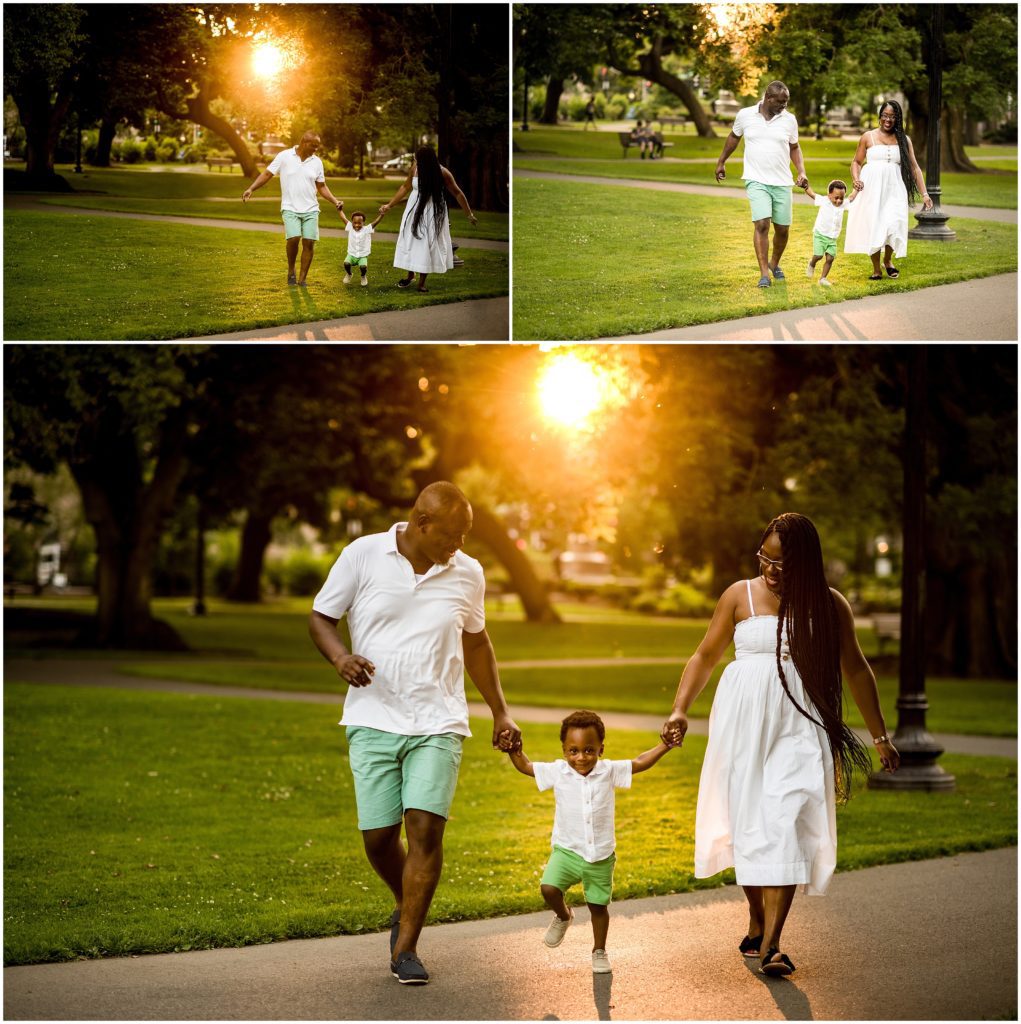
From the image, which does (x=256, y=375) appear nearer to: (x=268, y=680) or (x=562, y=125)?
(x=268, y=680)

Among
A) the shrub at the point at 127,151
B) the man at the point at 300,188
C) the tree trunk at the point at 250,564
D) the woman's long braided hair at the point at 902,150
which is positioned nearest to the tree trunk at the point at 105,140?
the shrub at the point at 127,151

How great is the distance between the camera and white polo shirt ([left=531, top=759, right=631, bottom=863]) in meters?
6.64

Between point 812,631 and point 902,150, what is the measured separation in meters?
9.82

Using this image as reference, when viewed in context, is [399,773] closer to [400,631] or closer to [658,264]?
[400,631]

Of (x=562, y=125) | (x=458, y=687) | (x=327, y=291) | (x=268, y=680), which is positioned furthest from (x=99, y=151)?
(x=458, y=687)

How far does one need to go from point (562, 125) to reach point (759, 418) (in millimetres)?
9040

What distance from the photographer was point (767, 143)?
15.2 meters

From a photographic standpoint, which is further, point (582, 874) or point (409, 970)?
point (582, 874)

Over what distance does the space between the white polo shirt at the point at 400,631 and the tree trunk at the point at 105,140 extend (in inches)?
415

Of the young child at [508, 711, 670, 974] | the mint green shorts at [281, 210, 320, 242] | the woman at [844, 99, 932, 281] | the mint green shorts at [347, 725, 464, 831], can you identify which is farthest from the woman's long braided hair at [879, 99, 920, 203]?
the mint green shorts at [347, 725, 464, 831]

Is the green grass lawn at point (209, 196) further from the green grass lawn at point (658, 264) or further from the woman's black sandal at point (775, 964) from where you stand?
the woman's black sandal at point (775, 964)

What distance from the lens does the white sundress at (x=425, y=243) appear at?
52.0 ft

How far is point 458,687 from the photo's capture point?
22.8ft

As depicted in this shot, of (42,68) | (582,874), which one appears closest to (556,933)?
(582,874)
